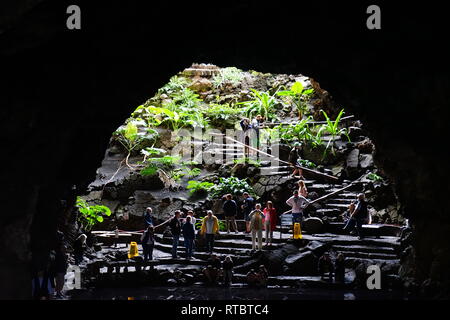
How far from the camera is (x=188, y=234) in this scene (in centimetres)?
1512

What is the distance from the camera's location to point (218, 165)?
23844 mm

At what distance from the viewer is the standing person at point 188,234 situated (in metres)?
15.0

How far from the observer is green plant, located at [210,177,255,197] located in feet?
68.8

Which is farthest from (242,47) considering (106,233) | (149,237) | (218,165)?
(218,165)

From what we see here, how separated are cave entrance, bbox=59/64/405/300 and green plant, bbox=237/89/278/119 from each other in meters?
0.06

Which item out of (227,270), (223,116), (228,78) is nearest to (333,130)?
(223,116)

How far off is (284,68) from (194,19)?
3.66 meters

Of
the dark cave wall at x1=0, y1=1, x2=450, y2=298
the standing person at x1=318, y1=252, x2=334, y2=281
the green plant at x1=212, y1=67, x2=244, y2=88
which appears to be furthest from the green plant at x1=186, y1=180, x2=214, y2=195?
the green plant at x1=212, y1=67, x2=244, y2=88

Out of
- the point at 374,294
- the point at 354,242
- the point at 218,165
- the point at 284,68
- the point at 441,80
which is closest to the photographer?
the point at 441,80

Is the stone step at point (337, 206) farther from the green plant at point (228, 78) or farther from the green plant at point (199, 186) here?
the green plant at point (228, 78)

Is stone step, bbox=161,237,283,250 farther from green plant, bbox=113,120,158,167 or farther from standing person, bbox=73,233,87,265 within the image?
green plant, bbox=113,120,158,167

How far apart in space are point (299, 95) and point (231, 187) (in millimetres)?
8109

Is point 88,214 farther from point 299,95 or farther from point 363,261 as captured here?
point 299,95
